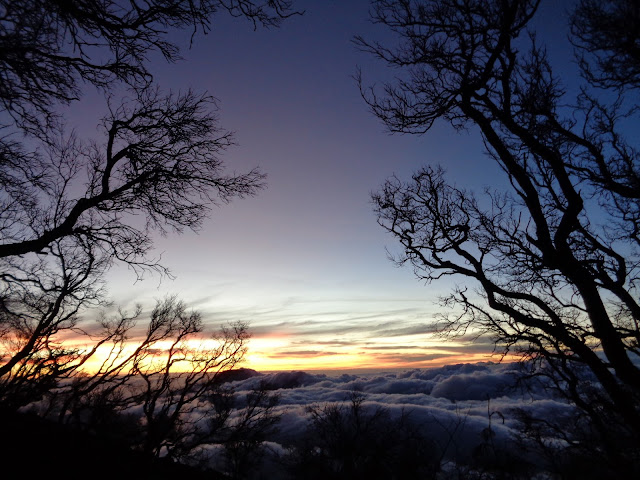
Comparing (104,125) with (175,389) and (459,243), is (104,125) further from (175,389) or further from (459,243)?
(175,389)

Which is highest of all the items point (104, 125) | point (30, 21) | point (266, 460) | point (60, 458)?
point (104, 125)

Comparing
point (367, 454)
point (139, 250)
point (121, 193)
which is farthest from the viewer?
point (367, 454)

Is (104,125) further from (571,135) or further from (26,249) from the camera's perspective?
(571,135)

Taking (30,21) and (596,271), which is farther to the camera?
(596,271)

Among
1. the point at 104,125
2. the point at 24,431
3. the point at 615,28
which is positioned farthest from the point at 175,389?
the point at 615,28

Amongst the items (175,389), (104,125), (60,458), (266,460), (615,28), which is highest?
(615,28)

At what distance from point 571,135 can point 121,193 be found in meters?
8.37

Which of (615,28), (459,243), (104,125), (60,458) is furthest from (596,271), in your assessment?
(104,125)

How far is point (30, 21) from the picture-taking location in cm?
305

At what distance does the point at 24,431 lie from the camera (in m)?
2.75

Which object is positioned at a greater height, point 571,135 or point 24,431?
point 571,135

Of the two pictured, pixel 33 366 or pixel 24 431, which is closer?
pixel 24 431

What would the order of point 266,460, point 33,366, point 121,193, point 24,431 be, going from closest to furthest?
point 24,431 → point 33,366 → point 121,193 → point 266,460

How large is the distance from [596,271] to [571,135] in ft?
8.82
